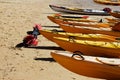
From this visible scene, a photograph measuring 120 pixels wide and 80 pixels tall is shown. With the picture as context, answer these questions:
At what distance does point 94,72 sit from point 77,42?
2.64 m

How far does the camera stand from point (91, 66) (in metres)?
9.87

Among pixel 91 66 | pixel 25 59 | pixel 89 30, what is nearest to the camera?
pixel 91 66

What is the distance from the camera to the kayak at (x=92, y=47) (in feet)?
39.4

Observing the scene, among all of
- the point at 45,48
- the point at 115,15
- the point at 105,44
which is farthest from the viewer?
the point at 115,15

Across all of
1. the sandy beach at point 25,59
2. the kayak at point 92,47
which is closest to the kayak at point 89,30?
the sandy beach at point 25,59

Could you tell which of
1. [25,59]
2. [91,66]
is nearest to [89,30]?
[25,59]

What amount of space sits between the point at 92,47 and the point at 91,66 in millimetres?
2359

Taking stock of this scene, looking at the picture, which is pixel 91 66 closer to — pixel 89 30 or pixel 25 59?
pixel 25 59

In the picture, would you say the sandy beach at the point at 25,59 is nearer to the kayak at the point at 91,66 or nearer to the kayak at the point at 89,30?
the kayak at the point at 91,66

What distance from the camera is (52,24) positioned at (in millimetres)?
21047

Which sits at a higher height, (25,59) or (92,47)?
(92,47)

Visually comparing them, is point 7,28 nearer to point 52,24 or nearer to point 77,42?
point 52,24

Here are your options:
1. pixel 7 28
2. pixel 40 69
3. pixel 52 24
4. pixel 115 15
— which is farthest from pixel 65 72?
pixel 115 15

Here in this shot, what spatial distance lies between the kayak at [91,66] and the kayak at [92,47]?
5.98 feet
